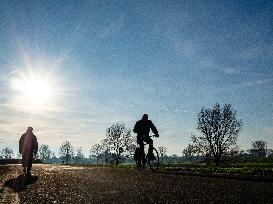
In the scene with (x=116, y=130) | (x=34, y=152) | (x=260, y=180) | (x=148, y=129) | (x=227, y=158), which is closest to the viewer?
(x=260, y=180)

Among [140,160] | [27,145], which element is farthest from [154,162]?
[27,145]

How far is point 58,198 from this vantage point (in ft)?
16.9

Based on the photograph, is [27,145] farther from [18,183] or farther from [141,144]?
[18,183]

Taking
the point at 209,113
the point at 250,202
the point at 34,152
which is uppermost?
the point at 209,113

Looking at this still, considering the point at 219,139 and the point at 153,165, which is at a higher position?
the point at 219,139

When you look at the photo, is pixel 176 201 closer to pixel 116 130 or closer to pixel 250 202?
pixel 250 202

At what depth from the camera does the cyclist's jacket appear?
1410 centimetres

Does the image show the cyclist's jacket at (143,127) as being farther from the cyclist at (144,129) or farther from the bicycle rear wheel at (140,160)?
the bicycle rear wheel at (140,160)

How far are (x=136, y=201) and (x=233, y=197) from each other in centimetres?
158

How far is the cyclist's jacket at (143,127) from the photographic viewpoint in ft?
46.3

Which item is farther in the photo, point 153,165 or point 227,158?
point 227,158

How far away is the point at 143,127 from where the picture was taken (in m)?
14.1

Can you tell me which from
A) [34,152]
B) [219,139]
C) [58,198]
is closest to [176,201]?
[58,198]

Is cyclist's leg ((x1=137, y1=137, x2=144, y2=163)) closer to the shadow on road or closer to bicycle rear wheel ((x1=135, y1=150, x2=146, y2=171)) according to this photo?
bicycle rear wheel ((x1=135, y1=150, x2=146, y2=171))
